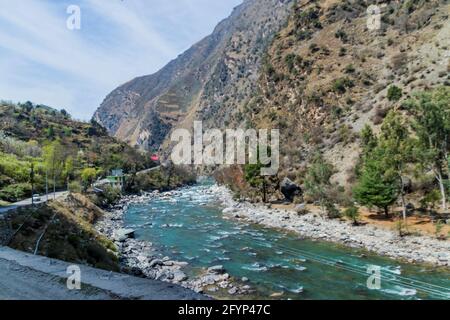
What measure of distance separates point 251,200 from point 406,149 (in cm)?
2642

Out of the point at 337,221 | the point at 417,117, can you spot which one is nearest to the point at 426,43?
the point at 417,117

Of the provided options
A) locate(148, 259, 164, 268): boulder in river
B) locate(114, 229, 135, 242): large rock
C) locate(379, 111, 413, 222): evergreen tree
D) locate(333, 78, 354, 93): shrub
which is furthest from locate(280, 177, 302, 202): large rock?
locate(148, 259, 164, 268): boulder in river

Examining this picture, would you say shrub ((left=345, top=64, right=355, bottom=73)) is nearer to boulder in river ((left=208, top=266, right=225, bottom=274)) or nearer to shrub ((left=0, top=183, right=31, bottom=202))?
boulder in river ((left=208, top=266, right=225, bottom=274))

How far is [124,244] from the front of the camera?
96.0 ft

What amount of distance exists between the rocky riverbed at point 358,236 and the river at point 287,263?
1.16 m

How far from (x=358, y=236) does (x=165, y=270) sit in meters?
14.9

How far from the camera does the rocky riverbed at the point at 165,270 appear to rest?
61.2ft

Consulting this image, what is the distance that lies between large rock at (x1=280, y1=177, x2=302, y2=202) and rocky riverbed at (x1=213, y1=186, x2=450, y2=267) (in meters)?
4.67

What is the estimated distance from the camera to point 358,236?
27.9 meters

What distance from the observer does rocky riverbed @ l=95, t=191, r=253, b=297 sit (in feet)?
61.2

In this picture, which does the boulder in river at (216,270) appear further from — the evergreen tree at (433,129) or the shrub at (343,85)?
the shrub at (343,85)

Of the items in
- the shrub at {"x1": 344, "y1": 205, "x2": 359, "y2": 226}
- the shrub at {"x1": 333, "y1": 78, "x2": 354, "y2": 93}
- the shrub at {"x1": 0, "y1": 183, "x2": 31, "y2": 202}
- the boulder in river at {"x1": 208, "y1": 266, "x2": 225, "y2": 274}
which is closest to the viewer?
the boulder in river at {"x1": 208, "y1": 266, "x2": 225, "y2": 274}

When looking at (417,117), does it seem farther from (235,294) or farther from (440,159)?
(235,294)

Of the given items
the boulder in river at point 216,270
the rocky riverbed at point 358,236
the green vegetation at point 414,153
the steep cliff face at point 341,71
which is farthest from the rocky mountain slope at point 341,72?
the boulder in river at point 216,270
